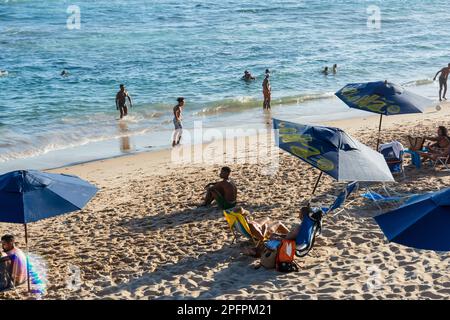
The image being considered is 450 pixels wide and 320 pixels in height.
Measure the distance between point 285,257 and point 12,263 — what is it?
3.14 meters

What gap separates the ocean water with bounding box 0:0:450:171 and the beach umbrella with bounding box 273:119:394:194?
7.33 meters

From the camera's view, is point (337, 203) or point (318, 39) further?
point (318, 39)

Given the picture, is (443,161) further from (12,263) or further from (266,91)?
(266,91)

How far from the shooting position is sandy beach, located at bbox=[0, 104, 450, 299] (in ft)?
23.9

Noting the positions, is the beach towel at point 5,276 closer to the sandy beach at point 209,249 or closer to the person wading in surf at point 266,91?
the sandy beach at point 209,249

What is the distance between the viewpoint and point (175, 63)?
29.5 meters

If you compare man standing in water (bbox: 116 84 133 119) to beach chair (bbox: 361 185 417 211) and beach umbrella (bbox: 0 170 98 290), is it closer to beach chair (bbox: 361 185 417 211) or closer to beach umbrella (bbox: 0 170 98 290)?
beach chair (bbox: 361 185 417 211)

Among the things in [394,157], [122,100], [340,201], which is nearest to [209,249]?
[340,201]

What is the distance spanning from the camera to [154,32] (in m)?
38.8

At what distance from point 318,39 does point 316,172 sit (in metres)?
25.9

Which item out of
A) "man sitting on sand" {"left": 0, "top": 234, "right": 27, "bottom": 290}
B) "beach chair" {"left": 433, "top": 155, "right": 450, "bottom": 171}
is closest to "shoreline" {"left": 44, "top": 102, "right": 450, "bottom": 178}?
"beach chair" {"left": 433, "top": 155, "right": 450, "bottom": 171}
